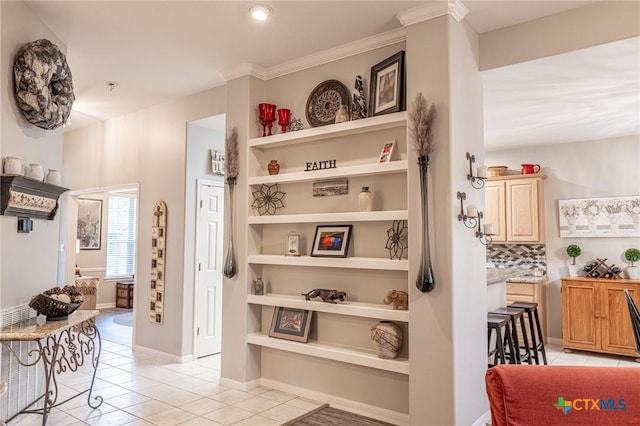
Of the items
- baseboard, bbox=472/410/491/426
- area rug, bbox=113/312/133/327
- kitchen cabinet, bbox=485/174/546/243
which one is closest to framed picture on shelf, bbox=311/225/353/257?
baseboard, bbox=472/410/491/426

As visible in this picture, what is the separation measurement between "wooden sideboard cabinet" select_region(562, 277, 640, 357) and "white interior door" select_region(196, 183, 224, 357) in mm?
4314

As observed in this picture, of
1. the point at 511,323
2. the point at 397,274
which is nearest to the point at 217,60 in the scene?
the point at 397,274

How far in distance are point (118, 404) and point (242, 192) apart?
204cm

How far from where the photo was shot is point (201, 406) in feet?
11.7

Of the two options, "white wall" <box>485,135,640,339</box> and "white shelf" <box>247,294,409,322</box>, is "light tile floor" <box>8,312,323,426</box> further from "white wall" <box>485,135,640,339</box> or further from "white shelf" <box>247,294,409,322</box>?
"white wall" <box>485,135,640,339</box>

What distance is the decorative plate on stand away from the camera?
376 cm

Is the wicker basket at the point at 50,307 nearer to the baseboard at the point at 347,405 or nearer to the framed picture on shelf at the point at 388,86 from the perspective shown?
the baseboard at the point at 347,405

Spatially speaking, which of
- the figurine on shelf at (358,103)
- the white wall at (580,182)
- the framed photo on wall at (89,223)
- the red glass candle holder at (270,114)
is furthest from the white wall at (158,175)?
the white wall at (580,182)

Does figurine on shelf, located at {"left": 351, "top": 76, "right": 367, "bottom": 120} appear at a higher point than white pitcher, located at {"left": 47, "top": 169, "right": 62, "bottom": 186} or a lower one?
higher

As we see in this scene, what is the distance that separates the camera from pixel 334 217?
3.55 meters

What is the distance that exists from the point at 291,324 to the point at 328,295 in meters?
0.53

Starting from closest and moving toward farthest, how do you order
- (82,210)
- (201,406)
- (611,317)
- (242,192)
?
(201,406)
(242,192)
(611,317)
(82,210)

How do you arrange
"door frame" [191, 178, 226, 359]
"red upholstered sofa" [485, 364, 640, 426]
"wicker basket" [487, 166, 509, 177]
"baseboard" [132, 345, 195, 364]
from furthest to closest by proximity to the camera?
"wicker basket" [487, 166, 509, 177], "door frame" [191, 178, 226, 359], "baseboard" [132, 345, 195, 364], "red upholstered sofa" [485, 364, 640, 426]

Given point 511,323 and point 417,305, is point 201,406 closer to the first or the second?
point 417,305
